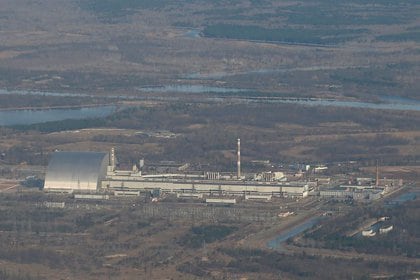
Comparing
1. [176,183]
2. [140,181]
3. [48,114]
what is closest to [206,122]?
[48,114]

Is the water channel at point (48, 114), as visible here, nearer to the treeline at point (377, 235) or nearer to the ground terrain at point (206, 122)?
the ground terrain at point (206, 122)

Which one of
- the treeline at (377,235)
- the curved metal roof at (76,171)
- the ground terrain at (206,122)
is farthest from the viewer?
the curved metal roof at (76,171)

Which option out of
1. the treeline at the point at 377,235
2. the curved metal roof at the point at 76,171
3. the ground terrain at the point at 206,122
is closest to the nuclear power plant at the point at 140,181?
the curved metal roof at the point at 76,171

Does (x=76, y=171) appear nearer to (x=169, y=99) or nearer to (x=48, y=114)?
(x=48, y=114)

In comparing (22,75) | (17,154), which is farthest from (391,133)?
(22,75)

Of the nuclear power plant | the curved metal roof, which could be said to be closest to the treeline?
the nuclear power plant

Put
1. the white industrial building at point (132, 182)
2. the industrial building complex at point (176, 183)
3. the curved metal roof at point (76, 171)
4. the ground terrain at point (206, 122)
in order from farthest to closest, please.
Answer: the curved metal roof at point (76, 171), the white industrial building at point (132, 182), the industrial building complex at point (176, 183), the ground terrain at point (206, 122)

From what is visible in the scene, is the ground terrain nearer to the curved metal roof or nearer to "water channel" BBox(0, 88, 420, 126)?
"water channel" BBox(0, 88, 420, 126)
